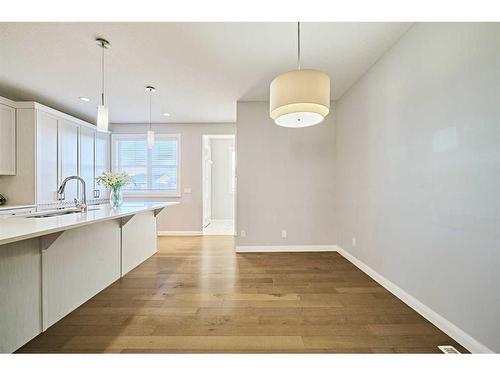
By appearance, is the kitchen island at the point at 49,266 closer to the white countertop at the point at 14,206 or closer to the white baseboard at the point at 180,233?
the white countertop at the point at 14,206

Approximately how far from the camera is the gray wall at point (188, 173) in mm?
5680

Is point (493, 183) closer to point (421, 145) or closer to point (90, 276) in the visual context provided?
point (421, 145)

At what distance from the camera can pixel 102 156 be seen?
544cm

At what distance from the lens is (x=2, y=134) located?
3.54m

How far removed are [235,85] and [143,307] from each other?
303cm

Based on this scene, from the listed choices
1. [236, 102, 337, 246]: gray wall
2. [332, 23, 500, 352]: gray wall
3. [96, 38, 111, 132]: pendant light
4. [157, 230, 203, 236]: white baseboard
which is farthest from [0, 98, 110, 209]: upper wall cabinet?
[332, 23, 500, 352]: gray wall

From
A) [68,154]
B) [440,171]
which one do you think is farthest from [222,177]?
[440,171]

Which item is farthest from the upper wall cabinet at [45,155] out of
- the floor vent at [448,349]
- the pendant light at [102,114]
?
the floor vent at [448,349]

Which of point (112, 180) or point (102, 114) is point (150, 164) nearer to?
point (112, 180)

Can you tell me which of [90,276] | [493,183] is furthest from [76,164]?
[493,183]

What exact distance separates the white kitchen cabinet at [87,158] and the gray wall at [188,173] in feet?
2.54

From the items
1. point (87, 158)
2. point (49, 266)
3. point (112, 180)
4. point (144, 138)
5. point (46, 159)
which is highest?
point (144, 138)

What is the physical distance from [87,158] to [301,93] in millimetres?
4950

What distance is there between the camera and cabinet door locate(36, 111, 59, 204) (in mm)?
3824
